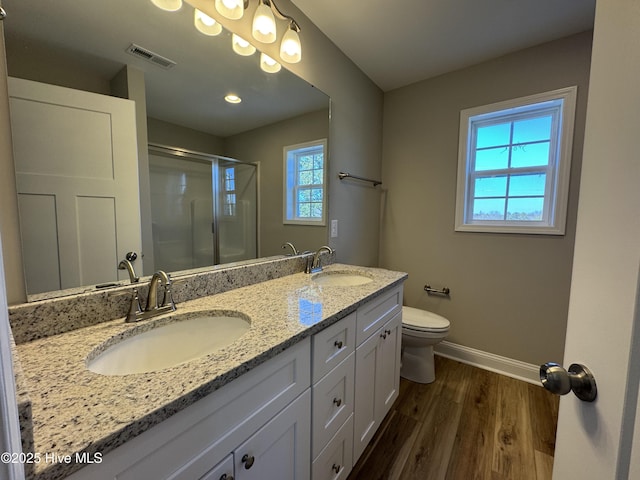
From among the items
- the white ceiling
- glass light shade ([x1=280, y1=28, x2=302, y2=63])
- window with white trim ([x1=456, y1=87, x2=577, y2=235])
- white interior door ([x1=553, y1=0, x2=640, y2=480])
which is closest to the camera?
white interior door ([x1=553, y1=0, x2=640, y2=480])

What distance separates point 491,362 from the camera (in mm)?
2146

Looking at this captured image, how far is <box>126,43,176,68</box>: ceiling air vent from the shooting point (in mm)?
961

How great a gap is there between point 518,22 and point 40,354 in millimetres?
2685

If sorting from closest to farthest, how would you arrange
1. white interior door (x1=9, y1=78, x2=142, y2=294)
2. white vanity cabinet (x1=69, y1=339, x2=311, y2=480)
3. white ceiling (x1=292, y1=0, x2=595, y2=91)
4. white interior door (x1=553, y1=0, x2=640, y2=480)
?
white interior door (x1=553, y1=0, x2=640, y2=480) → white vanity cabinet (x1=69, y1=339, x2=311, y2=480) → white interior door (x1=9, y1=78, x2=142, y2=294) → white ceiling (x1=292, y1=0, x2=595, y2=91)

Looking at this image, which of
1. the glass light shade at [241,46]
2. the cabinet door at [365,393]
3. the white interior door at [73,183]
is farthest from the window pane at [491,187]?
the white interior door at [73,183]

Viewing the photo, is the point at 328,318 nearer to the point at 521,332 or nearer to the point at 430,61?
the point at 521,332

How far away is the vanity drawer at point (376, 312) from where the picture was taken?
3.96 feet

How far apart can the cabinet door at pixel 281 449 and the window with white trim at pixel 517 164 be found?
6.33 feet

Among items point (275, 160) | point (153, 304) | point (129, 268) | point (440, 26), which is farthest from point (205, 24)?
point (440, 26)

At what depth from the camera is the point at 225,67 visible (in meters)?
1.28

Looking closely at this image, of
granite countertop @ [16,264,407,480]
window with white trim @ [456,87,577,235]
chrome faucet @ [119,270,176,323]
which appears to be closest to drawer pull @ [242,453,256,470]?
granite countertop @ [16,264,407,480]

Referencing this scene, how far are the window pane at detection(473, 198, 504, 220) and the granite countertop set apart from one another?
174 cm

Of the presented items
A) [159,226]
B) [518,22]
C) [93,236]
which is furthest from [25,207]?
[518,22]

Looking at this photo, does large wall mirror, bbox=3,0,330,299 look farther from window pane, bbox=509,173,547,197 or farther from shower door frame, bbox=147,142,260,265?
window pane, bbox=509,173,547,197
